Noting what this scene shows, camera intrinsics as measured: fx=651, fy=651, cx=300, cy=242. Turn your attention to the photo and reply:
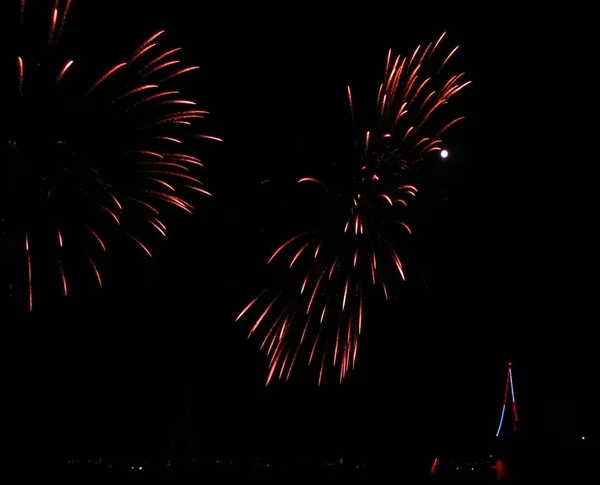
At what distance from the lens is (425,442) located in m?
15.6

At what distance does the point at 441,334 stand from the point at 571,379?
4.17 m

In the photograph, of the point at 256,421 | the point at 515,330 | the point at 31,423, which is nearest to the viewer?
the point at 31,423

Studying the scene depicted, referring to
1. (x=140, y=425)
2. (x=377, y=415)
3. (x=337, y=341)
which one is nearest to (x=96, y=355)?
(x=140, y=425)

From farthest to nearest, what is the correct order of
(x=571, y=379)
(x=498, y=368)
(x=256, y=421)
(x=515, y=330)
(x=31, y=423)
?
(x=256, y=421)
(x=498, y=368)
(x=515, y=330)
(x=31, y=423)
(x=571, y=379)

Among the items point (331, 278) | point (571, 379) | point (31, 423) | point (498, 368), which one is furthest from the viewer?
point (498, 368)

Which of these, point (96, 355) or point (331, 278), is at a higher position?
point (331, 278)

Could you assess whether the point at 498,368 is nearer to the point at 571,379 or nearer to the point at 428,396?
the point at 428,396

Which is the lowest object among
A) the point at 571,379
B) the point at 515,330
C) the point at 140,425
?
the point at 140,425

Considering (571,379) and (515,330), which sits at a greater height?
(515,330)

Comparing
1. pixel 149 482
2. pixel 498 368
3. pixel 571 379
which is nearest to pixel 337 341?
pixel 149 482

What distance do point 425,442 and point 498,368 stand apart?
11.1ft

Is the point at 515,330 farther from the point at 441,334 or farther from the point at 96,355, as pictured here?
the point at 96,355

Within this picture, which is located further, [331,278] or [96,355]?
[96,355]

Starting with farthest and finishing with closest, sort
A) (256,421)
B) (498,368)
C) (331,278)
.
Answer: (256,421) → (498,368) → (331,278)
